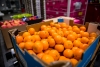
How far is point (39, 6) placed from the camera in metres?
2.36

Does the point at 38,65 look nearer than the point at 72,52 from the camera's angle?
Yes

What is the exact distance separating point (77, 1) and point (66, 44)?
1289 millimetres

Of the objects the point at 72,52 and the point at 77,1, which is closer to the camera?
the point at 72,52

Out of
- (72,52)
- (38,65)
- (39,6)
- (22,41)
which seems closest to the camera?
(38,65)

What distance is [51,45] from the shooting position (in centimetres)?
69

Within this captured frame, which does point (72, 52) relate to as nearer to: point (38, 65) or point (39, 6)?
point (38, 65)

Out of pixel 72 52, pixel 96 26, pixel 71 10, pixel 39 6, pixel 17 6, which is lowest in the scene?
pixel 72 52

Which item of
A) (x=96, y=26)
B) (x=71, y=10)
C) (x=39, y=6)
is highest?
(x=39, y=6)

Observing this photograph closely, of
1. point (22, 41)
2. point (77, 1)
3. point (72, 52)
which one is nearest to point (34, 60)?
point (72, 52)

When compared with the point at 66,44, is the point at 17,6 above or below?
above

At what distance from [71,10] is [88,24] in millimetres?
779

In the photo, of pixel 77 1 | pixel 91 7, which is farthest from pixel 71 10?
pixel 91 7

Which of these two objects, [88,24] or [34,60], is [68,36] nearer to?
[88,24]

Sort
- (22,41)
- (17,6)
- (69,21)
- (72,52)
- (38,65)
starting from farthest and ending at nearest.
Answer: (17,6) < (69,21) < (22,41) < (72,52) < (38,65)
